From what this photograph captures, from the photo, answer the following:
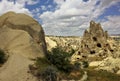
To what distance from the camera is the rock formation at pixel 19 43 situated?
52625 millimetres

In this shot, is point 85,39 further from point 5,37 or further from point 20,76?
point 20,76

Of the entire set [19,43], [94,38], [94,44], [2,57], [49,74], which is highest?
[94,38]

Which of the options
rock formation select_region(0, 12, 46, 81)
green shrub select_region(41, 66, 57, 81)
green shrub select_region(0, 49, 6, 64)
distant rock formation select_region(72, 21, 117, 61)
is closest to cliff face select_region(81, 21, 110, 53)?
distant rock formation select_region(72, 21, 117, 61)

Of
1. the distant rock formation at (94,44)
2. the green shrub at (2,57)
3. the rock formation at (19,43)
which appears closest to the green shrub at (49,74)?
the rock formation at (19,43)

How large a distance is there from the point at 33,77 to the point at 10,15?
89.7 ft

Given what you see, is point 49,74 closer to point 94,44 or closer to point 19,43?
point 19,43

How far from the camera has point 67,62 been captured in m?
62.3

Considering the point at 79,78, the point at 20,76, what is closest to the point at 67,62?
the point at 79,78

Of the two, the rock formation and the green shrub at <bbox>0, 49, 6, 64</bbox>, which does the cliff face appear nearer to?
the rock formation

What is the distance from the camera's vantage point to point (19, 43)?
63344 millimetres

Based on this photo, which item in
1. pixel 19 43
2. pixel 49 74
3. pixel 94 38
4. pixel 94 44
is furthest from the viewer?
pixel 94 38

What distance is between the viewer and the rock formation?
52625 mm

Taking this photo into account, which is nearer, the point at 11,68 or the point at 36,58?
the point at 11,68

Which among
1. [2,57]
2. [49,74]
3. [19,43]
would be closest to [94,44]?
[19,43]
